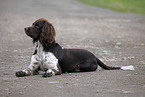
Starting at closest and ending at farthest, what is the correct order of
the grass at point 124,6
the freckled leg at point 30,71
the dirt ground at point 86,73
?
1. the dirt ground at point 86,73
2. the freckled leg at point 30,71
3. the grass at point 124,6

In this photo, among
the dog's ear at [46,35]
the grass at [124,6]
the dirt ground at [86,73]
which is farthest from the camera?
the grass at [124,6]

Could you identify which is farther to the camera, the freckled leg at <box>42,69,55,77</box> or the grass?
the grass

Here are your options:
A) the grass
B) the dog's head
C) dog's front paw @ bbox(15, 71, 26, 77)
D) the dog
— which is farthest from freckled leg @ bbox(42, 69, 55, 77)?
the grass

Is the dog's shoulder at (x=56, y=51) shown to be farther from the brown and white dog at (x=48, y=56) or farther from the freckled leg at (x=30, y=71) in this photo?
the freckled leg at (x=30, y=71)

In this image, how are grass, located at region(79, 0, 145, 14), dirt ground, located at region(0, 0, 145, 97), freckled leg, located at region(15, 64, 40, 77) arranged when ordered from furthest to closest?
grass, located at region(79, 0, 145, 14) < freckled leg, located at region(15, 64, 40, 77) < dirt ground, located at region(0, 0, 145, 97)

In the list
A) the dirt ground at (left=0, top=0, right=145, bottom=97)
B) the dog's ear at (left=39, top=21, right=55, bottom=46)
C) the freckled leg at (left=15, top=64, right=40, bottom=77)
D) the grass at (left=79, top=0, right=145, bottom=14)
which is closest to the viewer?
the dirt ground at (left=0, top=0, right=145, bottom=97)

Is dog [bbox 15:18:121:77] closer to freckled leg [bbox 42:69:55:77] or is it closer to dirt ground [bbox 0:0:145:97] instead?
freckled leg [bbox 42:69:55:77]

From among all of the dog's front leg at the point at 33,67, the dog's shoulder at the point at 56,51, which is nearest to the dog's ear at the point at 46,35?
the dog's shoulder at the point at 56,51

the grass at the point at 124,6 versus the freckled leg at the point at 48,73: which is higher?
the grass at the point at 124,6

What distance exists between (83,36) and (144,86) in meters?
7.91

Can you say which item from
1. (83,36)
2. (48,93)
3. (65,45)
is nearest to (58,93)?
(48,93)

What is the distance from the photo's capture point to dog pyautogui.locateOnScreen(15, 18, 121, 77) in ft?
20.7

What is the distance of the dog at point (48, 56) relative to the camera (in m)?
6.30

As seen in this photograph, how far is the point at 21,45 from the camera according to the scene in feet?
35.9
